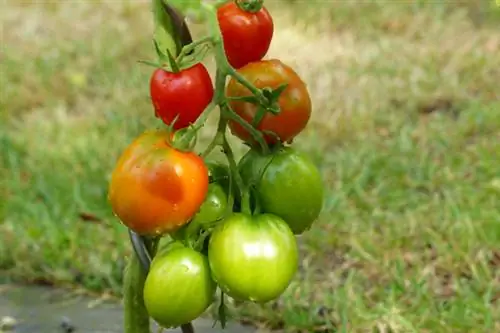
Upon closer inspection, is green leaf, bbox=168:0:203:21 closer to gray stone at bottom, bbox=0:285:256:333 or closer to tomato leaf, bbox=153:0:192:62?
tomato leaf, bbox=153:0:192:62

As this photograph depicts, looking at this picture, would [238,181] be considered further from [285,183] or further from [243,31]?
[243,31]

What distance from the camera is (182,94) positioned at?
1111mm

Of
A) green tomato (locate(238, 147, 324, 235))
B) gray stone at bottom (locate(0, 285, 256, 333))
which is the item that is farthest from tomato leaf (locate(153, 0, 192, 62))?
gray stone at bottom (locate(0, 285, 256, 333))

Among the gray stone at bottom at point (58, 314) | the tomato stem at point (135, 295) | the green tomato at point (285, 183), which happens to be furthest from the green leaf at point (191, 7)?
the gray stone at bottom at point (58, 314)

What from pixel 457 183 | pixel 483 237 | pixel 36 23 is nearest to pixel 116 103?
pixel 36 23

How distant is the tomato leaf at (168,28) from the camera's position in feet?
3.92

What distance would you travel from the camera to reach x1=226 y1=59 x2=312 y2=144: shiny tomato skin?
1172mm

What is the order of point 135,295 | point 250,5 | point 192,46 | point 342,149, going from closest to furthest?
point 192,46
point 250,5
point 135,295
point 342,149

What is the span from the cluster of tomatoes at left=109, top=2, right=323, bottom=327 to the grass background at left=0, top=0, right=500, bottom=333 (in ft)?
2.01

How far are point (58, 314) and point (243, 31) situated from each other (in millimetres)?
1125

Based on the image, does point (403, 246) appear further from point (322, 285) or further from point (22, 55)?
point (22, 55)

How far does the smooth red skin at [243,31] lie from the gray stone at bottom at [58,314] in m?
0.87

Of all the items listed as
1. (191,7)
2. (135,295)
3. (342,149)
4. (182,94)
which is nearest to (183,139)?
(182,94)

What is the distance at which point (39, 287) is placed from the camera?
2223 millimetres
